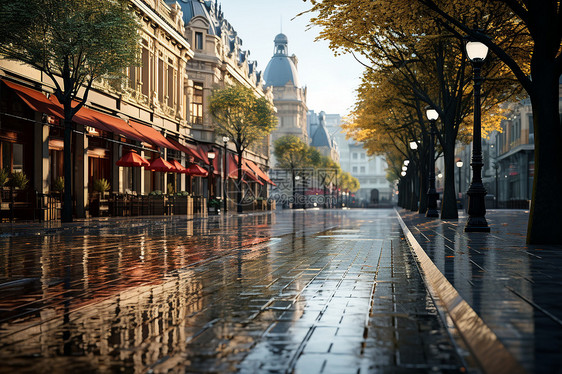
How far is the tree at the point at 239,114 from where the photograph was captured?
4884 cm

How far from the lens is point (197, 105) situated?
50.2 m

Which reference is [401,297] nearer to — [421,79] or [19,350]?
[19,350]

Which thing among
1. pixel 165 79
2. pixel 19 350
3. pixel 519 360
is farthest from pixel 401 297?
pixel 165 79

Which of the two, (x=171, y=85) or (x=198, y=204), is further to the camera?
(x=171, y=85)

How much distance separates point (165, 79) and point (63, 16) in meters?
19.9

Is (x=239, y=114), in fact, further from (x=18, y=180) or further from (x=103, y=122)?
(x=18, y=180)

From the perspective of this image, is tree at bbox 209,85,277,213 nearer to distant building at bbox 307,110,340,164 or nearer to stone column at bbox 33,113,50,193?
stone column at bbox 33,113,50,193

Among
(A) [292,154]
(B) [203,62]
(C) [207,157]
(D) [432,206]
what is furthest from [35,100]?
(A) [292,154]

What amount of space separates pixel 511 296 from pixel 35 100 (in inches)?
826

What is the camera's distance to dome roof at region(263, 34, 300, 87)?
112938 millimetres

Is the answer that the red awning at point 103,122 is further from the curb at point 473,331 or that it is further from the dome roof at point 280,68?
the dome roof at point 280,68

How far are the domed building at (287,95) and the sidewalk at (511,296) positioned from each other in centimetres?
9777

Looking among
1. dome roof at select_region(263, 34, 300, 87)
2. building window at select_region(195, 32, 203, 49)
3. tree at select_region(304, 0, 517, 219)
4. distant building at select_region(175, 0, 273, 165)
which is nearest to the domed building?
dome roof at select_region(263, 34, 300, 87)

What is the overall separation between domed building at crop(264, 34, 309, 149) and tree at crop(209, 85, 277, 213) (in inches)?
2220
